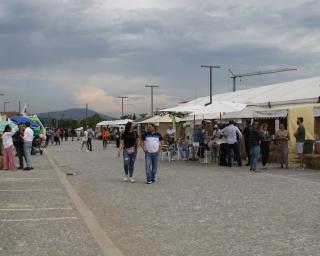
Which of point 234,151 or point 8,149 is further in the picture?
point 234,151

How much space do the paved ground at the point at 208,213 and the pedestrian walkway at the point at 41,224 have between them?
199mm

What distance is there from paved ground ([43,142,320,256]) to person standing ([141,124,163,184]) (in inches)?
15.2

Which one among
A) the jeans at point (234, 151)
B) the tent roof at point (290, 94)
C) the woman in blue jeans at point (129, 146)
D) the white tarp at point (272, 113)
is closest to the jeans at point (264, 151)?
the jeans at point (234, 151)

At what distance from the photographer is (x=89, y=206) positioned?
10.5 meters

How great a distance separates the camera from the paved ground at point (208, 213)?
275 inches

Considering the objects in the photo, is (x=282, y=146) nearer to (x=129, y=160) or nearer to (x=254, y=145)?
(x=254, y=145)

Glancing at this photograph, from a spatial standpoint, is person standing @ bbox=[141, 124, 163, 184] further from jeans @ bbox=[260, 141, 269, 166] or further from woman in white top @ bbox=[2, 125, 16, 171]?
woman in white top @ bbox=[2, 125, 16, 171]

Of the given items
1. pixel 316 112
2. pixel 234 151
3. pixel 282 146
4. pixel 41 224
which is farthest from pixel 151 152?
pixel 316 112

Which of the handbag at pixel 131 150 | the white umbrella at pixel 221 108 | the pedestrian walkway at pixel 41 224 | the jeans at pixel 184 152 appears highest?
the white umbrella at pixel 221 108

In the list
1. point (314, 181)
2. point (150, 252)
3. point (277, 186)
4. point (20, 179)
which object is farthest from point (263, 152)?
point (150, 252)

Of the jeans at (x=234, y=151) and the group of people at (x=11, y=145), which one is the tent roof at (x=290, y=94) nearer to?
the jeans at (x=234, y=151)

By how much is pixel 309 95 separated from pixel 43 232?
2105 centimetres

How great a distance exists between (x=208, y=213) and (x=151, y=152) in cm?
529

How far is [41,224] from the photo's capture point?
8.61 m
